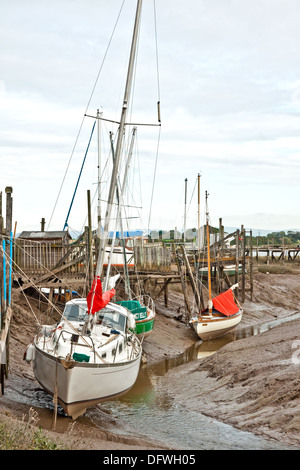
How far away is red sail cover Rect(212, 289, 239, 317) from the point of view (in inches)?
1037

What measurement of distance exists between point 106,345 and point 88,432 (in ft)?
8.39

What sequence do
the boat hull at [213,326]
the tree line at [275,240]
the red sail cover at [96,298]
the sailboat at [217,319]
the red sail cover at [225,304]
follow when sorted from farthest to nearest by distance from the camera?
1. the tree line at [275,240]
2. the red sail cover at [225,304]
3. the sailboat at [217,319]
4. the boat hull at [213,326]
5. the red sail cover at [96,298]

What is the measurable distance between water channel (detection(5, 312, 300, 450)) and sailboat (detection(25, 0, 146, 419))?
0.90 m

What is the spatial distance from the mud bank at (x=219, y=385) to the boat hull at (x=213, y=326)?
67 cm

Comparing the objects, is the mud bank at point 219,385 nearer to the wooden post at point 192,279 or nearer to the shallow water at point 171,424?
the shallow water at point 171,424

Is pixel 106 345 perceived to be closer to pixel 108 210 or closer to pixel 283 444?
pixel 108 210

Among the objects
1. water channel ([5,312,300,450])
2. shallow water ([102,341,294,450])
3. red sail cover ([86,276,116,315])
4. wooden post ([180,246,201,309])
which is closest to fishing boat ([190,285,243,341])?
wooden post ([180,246,201,309])

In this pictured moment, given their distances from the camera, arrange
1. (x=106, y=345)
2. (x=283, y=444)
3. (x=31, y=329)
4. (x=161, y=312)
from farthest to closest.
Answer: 1. (x=161, y=312)
2. (x=31, y=329)
3. (x=106, y=345)
4. (x=283, y=444)

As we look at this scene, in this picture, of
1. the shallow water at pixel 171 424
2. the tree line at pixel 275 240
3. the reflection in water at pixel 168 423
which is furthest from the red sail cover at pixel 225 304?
the tree line at pixel 275 240

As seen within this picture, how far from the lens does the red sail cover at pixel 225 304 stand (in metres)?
26.3

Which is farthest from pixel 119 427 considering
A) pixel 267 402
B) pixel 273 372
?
pixel 273 372

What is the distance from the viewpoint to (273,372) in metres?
15.2

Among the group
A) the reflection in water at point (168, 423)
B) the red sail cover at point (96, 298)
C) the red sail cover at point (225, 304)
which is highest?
the red sail cover at point (96, 298)

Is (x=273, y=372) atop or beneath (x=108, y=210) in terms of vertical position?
beneath
